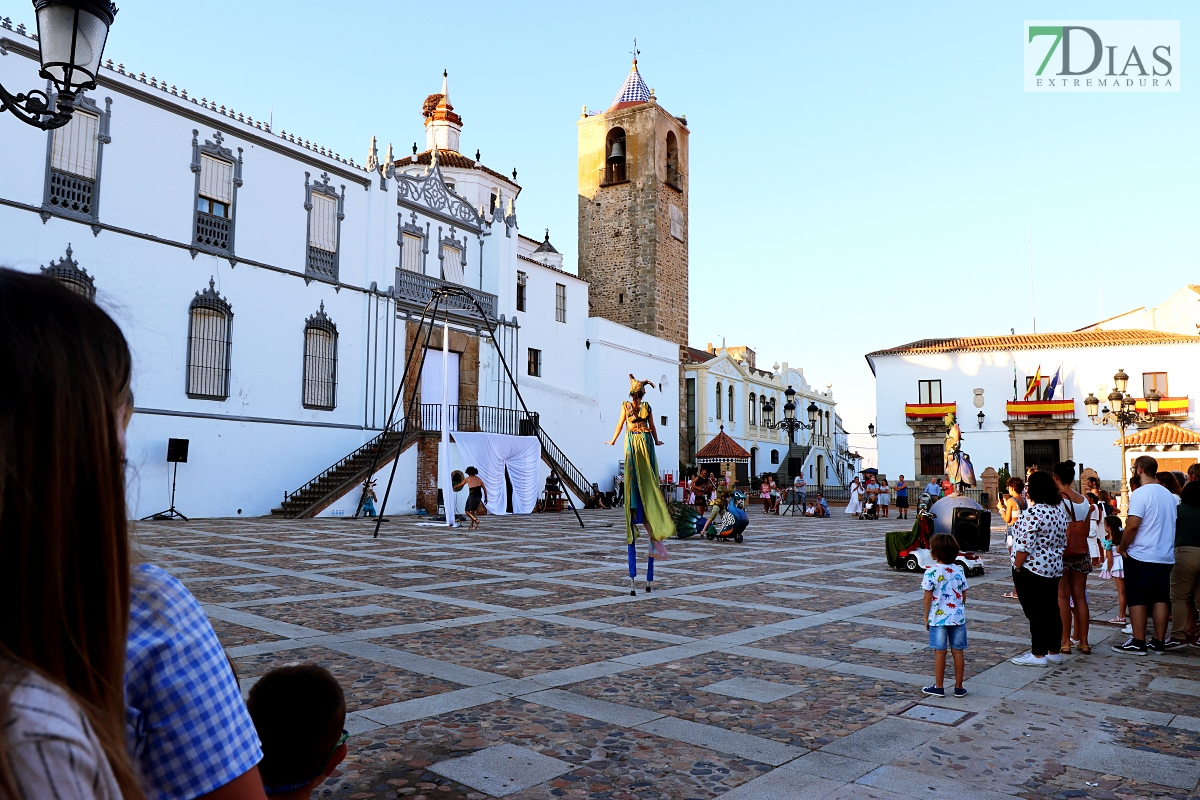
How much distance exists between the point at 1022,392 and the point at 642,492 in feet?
118

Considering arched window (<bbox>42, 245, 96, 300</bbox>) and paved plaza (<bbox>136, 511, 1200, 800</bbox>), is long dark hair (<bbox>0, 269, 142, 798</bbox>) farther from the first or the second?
arched window (<bbox>42, 245, 96, 300</bbox>)

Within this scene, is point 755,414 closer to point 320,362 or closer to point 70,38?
point 320,362

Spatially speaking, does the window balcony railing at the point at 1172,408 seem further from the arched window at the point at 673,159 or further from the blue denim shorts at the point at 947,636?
the blue denim shorts at the point at 947,636

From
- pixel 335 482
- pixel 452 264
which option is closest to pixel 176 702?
pixel 335 482

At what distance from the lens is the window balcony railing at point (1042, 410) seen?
38194 mm

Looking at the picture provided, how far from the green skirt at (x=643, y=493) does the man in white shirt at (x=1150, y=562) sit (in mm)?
4354

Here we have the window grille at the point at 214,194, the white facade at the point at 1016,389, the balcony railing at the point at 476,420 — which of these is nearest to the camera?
the window grille at the point at 214,194

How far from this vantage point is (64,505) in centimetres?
94

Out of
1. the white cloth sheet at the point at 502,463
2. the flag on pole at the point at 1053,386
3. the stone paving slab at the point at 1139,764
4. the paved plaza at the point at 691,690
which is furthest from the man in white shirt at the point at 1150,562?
the flag on pole at the point at 1053,386

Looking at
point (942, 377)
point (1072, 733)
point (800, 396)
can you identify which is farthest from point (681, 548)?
point (800, 396)

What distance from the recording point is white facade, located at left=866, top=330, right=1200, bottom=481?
37688mm

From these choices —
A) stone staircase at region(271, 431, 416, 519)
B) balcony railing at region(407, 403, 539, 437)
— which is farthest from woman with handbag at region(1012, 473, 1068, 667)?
balcony railing at region(407, 403, 539, 437)

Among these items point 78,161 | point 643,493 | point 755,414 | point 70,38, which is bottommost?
point 643,493

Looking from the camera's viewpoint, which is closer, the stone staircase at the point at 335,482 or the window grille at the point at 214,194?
the window grille at the point at 214,194
